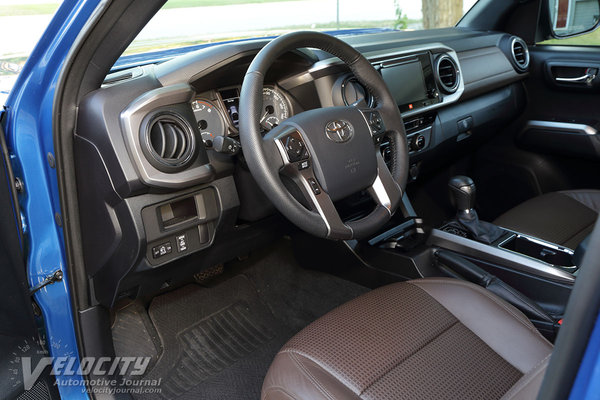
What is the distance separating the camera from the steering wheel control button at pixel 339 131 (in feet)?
4.90

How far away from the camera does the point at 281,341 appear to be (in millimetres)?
2174

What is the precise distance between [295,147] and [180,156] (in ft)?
1.02

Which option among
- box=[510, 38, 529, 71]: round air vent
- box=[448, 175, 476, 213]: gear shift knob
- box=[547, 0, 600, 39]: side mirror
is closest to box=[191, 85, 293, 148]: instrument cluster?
box=[448, 175, 476, 213]: gear shift knob

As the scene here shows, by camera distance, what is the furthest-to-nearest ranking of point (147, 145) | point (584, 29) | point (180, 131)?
point (584, 29) < point (180, 131) < point (147, 145)

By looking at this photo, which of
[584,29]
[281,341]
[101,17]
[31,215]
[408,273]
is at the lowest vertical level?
[281,341]

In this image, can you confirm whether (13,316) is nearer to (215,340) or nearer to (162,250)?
(162,250)

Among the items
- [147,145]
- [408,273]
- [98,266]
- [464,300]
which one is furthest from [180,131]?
[408,273]

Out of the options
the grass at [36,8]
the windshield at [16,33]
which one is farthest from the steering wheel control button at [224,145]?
the windshield at [16,33]

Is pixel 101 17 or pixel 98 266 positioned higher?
pixel 101 17

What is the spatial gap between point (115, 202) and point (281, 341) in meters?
1.01

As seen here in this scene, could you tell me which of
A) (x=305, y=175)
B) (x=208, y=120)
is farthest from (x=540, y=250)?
(x=208, y=120)

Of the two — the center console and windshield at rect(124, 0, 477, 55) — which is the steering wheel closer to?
windshield at rect(124, 0, 477, 55)

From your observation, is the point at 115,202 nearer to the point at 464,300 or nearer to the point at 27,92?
the point at 27,92

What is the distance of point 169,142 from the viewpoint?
145 cm
